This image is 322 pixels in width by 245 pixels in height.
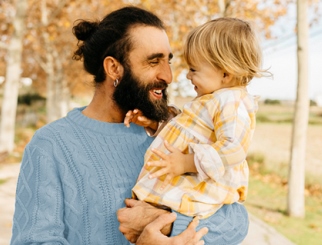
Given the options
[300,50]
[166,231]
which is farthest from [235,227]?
[300,50]

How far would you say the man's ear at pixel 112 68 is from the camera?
2.78 m

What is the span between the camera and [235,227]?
2.35 metres

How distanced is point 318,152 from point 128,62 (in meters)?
18.6

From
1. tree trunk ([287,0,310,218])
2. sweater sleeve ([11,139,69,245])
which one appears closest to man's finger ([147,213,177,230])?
sweater sleeve ([11,139,69,245])

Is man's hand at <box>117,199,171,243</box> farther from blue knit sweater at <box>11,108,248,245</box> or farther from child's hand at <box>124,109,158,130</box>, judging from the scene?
child's hand at <box>124,109,158,130</box>

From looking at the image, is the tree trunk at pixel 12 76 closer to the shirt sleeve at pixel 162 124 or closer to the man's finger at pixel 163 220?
the shirt sleeve at pixel 162 124

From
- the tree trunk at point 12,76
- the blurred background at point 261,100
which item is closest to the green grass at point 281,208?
the blurred background at point 261,100

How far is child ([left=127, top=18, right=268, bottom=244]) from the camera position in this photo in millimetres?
2197

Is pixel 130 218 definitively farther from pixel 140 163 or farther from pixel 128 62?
pixel 128 62

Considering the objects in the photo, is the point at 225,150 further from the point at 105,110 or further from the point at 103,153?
the point at 105,110

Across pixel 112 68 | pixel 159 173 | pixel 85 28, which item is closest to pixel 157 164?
pixel 159 173

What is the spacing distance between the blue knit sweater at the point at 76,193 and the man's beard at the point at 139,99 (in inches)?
10.9

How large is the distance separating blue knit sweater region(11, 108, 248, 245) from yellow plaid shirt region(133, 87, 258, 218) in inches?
3.8

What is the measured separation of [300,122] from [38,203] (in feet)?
22.3
